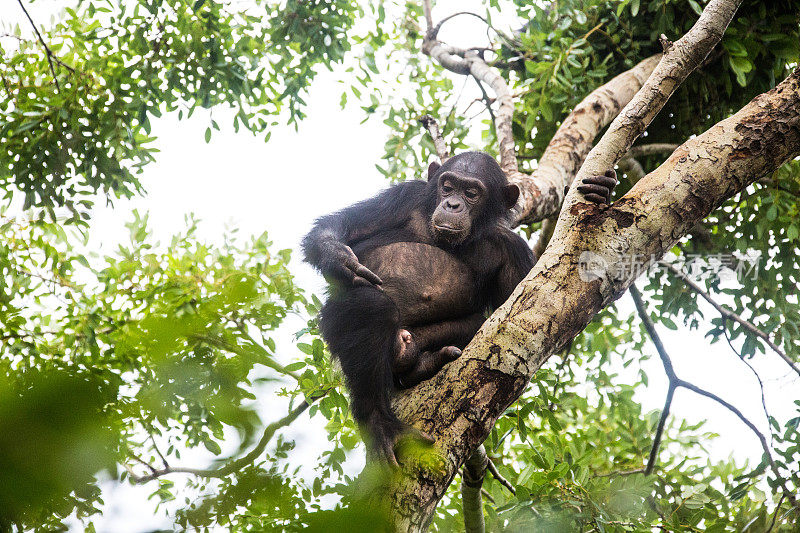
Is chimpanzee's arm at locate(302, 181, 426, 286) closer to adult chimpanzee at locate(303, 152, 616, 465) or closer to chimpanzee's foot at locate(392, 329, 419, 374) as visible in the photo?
adult chimpanzee at locate(303, 152, 616, 465)

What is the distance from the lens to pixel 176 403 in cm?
82

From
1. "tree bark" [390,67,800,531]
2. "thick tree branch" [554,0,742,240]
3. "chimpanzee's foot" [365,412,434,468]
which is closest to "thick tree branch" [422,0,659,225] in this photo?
"thick tree branch" [554,0,742,240]

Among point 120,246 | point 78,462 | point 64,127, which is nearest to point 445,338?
point 120,246

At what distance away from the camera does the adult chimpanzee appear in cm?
339

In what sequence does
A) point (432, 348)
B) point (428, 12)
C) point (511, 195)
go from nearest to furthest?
1. point (432, 348)
2. point (511, 195)
3. point (428, 12)

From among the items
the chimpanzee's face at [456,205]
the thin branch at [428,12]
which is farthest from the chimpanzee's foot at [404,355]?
the thin branch at [428,12]

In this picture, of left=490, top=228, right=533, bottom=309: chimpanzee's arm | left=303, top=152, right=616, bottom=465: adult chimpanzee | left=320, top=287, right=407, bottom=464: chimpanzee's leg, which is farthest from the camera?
left=490, top=228, right=533, bottom=309: chimpanzee's arm

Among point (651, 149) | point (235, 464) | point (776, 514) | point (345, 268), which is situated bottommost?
point (235, 464)

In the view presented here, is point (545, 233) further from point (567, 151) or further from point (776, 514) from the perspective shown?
point (776, 514)

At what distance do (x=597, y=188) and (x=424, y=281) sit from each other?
3.99ft

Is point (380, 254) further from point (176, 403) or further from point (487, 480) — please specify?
point (176, 403)

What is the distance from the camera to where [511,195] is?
443 cm

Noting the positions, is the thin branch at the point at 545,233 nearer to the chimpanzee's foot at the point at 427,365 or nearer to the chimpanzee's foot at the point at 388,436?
the chimpanzee's foot at the point at 427,365

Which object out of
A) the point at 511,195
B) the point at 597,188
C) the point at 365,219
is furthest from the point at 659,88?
the point at 365,219
